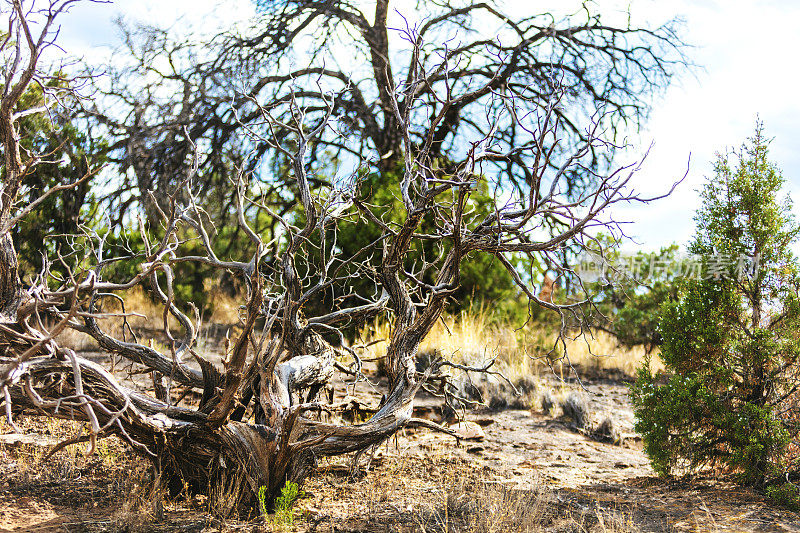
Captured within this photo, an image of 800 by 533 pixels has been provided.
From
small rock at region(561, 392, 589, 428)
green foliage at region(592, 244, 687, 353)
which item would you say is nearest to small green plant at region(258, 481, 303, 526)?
small rock at region(561, 392, 589, 428)

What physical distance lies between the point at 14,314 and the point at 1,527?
1279 mm

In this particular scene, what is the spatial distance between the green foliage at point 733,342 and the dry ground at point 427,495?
14.7 inches

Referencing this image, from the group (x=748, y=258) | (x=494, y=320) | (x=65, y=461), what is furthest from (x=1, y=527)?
(x=494, y=320)

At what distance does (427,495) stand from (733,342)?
106 inches

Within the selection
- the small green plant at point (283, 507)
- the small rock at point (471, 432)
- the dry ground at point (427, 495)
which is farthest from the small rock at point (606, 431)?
the small green plant at point (283, 507)

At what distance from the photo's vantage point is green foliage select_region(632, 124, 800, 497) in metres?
5.03

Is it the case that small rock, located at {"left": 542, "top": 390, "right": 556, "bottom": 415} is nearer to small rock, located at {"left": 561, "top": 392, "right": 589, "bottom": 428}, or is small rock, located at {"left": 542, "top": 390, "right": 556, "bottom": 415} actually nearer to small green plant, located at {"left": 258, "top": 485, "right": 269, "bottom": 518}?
small rock, located at {"left": 561, "top": 392, "right": 589, "bottom": 428}

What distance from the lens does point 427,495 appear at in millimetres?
4723

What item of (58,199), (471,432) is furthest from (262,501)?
(58,199)

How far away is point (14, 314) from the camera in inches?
163

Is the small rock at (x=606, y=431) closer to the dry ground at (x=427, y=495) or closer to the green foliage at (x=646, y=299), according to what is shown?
the dry ground at (x=427, y=495)

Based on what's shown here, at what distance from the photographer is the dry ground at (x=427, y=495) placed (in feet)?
13.1

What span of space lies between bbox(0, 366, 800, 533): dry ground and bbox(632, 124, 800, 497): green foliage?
0.37 m

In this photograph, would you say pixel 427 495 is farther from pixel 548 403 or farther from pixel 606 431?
pixel 548 403
